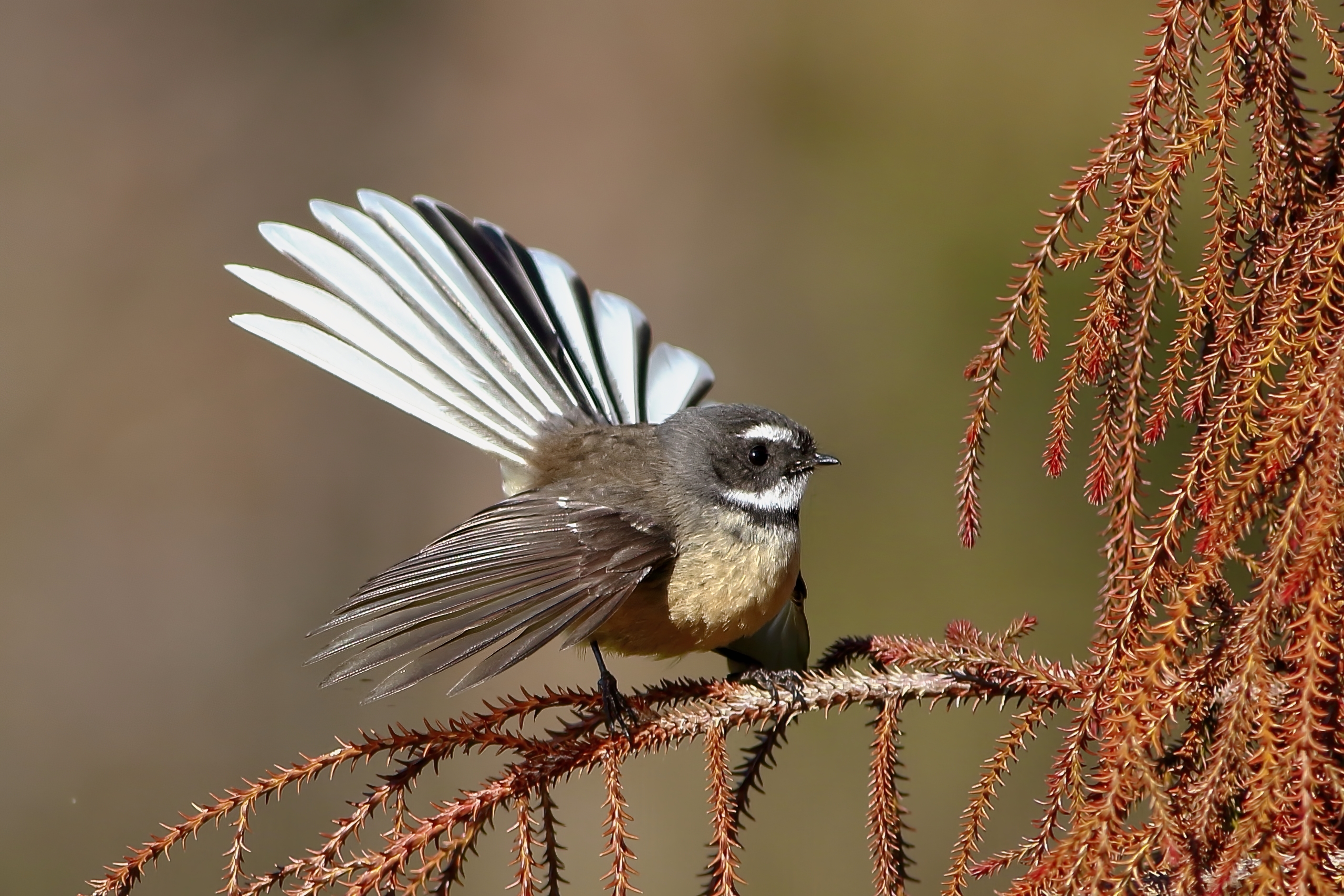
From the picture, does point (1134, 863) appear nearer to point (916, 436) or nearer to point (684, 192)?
point (916, 436)

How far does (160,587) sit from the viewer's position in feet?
28.2

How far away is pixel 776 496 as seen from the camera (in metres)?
3.77

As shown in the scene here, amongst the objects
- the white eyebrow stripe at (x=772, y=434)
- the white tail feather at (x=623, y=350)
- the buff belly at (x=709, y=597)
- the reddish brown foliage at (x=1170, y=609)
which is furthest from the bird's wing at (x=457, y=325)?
the reddish brown foliage at (x=1170, y=609)

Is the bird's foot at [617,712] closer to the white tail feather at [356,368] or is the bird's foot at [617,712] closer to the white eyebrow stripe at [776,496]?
the white eyebrow stripe at [776,496]

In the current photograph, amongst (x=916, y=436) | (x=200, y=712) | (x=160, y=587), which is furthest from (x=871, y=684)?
(x=160, y=587)

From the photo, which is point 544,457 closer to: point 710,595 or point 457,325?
point 457,325

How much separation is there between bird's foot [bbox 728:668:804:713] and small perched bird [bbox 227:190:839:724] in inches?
13.3

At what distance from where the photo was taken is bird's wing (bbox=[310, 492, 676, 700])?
2582 millimetres

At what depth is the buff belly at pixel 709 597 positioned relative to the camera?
132 inches

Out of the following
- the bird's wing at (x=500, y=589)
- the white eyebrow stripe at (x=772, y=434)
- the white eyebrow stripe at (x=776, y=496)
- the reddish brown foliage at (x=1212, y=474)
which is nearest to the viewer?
the reddish brown foliage at (x=1212, y=474)

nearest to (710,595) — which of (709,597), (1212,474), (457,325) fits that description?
(709,597)

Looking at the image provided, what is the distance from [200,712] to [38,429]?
2608 mm

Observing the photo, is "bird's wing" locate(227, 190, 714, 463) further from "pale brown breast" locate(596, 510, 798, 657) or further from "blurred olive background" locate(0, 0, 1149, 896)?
"blurred olive background" locate(0, 0, 1149, 896)

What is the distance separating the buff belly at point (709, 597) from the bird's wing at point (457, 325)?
103cm
